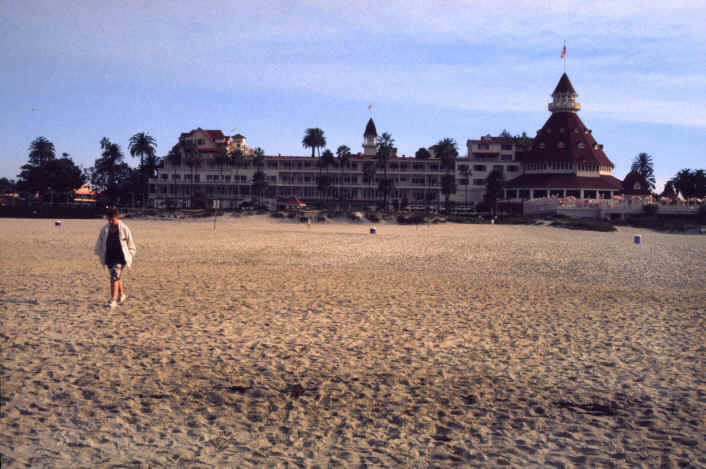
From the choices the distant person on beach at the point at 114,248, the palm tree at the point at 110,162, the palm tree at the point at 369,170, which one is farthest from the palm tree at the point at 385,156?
the distant person on beach at the point at 114,248

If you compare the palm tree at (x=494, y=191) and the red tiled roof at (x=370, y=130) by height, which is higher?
the red tiled roof at (x=370, y=130)

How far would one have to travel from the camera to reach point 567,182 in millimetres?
82250

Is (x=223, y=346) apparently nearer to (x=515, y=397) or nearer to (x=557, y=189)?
(x=515, y=397)

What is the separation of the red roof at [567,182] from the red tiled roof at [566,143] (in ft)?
9.72

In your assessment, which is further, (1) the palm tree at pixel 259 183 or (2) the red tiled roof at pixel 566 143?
(1) the palm tree at pixel 259 183

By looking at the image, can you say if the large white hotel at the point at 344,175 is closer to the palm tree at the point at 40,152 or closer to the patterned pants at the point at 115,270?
the palm tree at the point at 40,152

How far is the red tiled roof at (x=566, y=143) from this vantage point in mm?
85125

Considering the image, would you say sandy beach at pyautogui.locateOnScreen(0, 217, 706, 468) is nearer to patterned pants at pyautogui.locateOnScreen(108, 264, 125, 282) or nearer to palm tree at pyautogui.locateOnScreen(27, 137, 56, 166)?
patterned pants at pyautogui.locateOnScreen(108, 264, 125, 282)

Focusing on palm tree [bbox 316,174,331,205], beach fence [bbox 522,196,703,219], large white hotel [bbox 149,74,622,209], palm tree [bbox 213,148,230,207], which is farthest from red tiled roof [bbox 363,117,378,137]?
beach fence [bbox 522,196,703,219]

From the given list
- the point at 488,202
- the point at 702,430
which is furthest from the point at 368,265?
Answer: the point at 488,202

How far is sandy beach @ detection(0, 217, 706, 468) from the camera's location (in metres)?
5.14

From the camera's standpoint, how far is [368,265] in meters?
20.4

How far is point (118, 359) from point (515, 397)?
19.1 feet

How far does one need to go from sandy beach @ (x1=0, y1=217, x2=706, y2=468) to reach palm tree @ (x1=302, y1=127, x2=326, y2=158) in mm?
90282
